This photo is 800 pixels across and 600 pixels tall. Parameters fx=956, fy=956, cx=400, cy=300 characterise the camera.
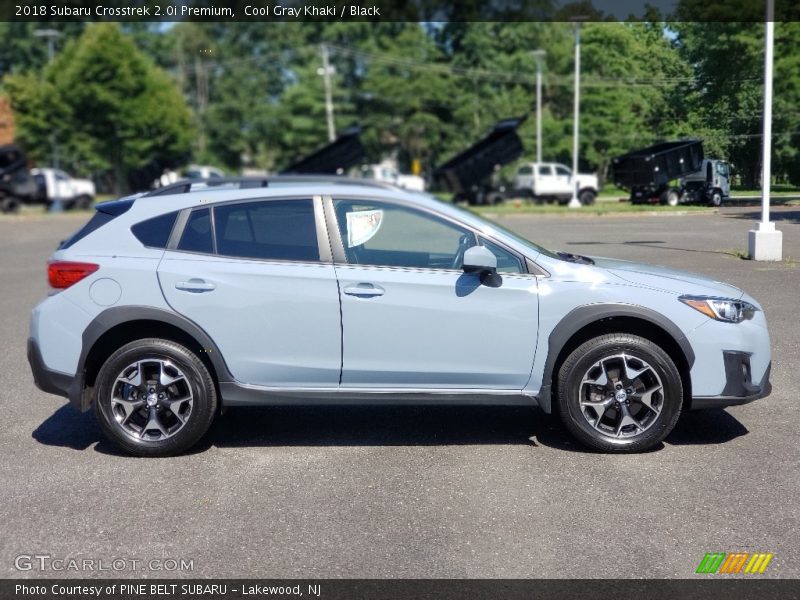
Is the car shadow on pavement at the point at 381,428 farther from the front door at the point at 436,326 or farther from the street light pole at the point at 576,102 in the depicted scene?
the street light pole at the point at 576,102

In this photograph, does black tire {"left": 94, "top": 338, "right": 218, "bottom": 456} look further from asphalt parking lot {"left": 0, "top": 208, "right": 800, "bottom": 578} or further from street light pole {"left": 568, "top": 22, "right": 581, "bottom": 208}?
street light pole {"left": 568, "top": 22, "right": 581, "bottom": 208}

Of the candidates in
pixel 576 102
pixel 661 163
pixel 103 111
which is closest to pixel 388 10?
pixel 103 111

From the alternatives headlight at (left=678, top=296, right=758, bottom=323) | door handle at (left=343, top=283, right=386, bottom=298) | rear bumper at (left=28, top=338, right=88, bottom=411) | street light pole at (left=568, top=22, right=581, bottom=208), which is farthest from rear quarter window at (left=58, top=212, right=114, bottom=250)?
street light pole at (left=568, top=22, right=581, bottom=208)

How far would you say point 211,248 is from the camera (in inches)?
228

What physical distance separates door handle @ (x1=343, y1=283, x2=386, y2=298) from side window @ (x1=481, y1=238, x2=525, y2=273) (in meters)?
0.69

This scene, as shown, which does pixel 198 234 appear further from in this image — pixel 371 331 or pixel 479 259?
pixel 479 259

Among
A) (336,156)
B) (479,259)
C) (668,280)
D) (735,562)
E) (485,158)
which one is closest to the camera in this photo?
(735,562)

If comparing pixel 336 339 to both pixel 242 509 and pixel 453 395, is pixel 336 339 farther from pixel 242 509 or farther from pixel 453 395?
pixel 242 509

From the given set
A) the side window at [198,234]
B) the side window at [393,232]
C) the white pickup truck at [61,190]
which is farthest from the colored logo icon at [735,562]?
the white pickup truck at [61,190]

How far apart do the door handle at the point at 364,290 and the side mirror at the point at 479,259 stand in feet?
1.72

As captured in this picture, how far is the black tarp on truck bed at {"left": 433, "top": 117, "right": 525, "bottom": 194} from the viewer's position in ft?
121

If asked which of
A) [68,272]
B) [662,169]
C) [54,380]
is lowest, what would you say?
[54,380]

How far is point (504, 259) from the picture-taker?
18.7 feet

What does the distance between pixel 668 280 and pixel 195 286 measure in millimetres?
2838
